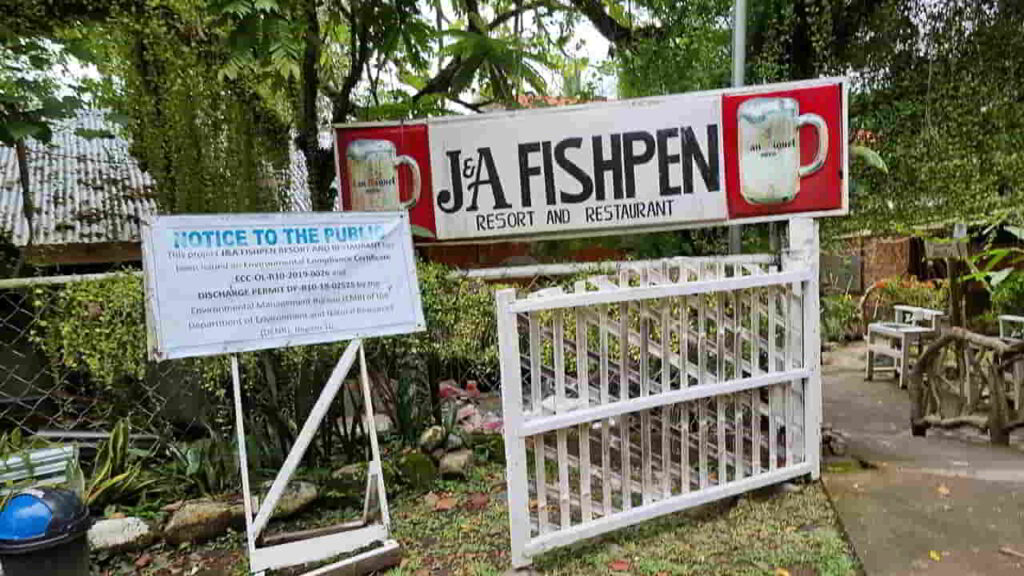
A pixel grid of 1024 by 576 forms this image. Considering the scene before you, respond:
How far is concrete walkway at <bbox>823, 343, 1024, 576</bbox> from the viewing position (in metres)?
2.76

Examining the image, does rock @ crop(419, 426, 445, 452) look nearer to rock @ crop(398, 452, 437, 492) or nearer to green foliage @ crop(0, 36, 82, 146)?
rock @ crop(398, 452, 437, 492)

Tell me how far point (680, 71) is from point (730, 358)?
8.47 ft

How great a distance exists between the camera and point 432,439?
4078 mm

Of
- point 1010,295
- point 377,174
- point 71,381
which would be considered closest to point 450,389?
point 377,174

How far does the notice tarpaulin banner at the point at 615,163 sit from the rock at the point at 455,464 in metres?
1.52

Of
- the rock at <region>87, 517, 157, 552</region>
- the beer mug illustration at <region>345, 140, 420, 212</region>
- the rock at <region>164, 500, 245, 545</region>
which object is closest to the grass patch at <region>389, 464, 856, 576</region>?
the rock at <region>164, 500, 245, 545</region>

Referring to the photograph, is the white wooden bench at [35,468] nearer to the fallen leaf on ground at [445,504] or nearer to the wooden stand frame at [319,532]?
the wooden stand frame at [319,532]

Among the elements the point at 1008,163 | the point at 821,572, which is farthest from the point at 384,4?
the point at 1008,163

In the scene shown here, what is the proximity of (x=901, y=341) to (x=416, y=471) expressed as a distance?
6.82m

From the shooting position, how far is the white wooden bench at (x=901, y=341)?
7.66m

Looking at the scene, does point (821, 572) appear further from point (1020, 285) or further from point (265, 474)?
point (1020, 285)

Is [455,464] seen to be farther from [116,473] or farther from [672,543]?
[116,473]

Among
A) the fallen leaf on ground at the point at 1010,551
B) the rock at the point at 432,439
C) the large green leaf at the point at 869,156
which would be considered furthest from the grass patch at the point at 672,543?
the large green leaf at the point at 869,156

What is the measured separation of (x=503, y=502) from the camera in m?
3.65
